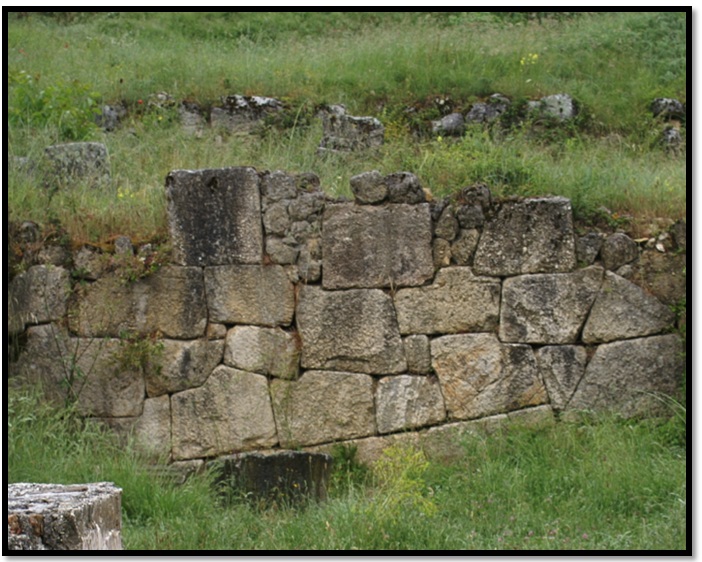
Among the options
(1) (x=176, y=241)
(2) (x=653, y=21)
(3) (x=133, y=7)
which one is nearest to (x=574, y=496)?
(1) (x=176, y=241)

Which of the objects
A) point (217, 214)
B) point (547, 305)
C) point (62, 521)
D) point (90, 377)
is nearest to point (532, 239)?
point (547, 305)

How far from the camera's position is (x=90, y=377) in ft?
22.0

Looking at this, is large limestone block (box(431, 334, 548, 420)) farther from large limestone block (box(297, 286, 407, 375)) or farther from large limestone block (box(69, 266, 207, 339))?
large limestone block (box(69, 266, 207, 339))

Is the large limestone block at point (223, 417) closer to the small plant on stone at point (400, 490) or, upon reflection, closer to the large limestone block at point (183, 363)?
the large limestone block at point (183, 363)

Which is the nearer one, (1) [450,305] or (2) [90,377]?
(1) [450,305]

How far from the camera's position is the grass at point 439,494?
5.12 m

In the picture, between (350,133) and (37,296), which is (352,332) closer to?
(37,296)

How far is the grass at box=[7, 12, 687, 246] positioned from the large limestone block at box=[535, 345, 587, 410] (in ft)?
3.31

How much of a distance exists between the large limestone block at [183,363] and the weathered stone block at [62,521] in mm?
2903

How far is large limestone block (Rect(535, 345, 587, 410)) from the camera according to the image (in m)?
6.57

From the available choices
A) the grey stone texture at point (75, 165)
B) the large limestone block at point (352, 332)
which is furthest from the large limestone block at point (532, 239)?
the grey stone texture at point (75, 165)

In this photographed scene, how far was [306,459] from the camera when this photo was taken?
624 centimetres

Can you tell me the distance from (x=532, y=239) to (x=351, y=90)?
4513mm

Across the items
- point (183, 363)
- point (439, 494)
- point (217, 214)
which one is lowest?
point (439, 494)
